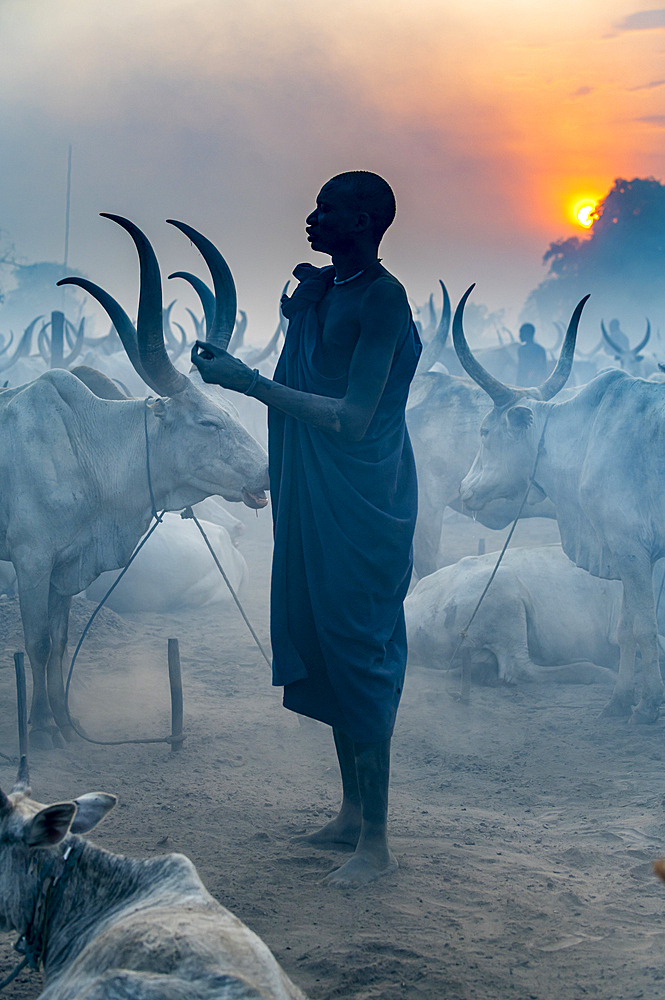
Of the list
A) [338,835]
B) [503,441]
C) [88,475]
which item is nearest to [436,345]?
[503,441]

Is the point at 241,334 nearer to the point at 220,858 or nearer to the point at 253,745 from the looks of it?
the point at 253,745

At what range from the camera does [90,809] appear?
195 cm

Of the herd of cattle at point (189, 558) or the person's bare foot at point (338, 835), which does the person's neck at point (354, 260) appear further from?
the person's bare foot at point (338, 835)

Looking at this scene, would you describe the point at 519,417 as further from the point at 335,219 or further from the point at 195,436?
the point at 335,219

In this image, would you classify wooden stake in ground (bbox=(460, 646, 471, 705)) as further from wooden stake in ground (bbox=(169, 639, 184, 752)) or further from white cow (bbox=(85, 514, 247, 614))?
white cow (bbox=(85, 514, 247, 614))

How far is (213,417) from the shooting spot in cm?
413

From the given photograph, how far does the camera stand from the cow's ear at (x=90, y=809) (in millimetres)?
1944

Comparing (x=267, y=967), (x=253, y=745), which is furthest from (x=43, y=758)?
(x=267, y=967)

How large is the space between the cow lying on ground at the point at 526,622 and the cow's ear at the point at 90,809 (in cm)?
332

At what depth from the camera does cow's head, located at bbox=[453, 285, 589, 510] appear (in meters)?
5.24

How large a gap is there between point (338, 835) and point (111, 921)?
1249 mm

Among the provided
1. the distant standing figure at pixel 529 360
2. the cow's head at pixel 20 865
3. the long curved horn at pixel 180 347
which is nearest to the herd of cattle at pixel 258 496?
Result: the cow's head at pixel 20 865

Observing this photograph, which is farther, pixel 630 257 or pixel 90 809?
pixel 630 257

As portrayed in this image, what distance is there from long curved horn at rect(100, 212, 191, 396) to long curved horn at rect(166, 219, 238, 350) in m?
0.25
